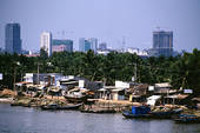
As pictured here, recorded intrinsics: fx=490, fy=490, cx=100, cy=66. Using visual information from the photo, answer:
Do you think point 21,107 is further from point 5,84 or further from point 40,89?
point 5,84

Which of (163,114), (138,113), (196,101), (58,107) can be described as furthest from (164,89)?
(58,107)

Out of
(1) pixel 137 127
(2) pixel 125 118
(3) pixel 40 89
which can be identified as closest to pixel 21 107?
(3) pixel 40 89

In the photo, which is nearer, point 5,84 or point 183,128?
point 183,128

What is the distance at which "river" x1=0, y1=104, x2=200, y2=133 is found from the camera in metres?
36.7

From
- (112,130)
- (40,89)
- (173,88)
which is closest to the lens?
(112,130)

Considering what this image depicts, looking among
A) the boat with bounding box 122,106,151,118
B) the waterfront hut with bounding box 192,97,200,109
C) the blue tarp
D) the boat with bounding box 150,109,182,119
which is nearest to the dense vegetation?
the waterfront hut with bounding box 192,97,200,109

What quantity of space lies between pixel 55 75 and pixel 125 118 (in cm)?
2547

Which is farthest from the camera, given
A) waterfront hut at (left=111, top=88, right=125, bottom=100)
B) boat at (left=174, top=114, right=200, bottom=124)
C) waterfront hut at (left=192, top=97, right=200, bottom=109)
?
waterfront hut at (left=111, top=88, right=125, bottom=100)

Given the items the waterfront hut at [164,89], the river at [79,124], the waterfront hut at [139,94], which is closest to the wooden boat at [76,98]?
the waterfront hut at [139,94]

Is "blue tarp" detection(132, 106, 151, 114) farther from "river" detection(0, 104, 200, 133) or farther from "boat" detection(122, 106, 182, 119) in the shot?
"river" detection(0, 104, 200, 133)

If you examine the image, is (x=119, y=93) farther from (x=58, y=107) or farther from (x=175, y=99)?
(x=58, y=107)

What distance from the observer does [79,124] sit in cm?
3950

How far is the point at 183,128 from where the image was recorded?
126 feet

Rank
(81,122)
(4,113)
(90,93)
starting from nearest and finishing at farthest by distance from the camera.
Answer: (81,122), (4,113), (90,93)
